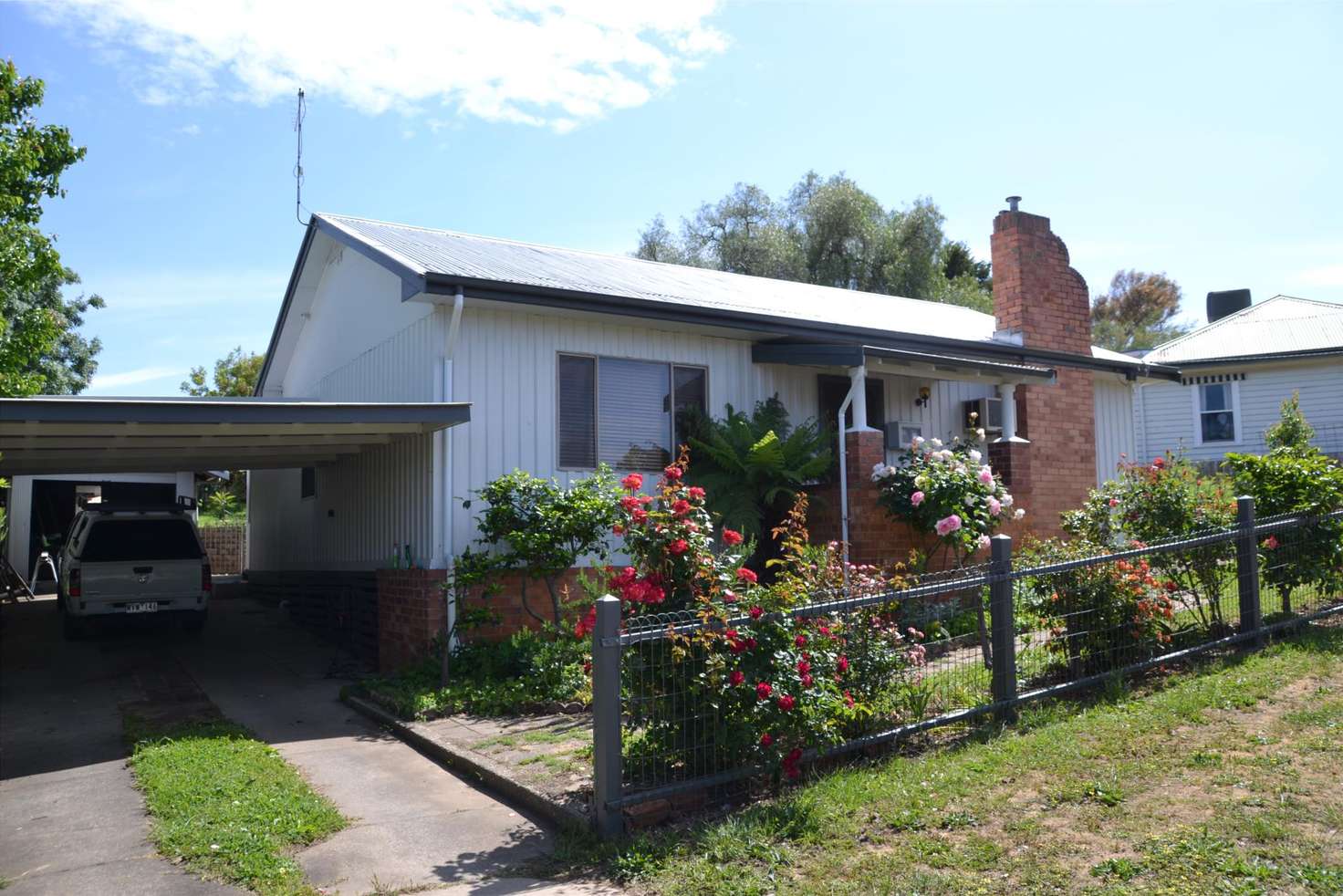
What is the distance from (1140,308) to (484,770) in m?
47.3

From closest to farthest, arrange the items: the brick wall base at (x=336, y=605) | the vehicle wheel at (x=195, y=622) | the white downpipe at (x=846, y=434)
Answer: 1. the white downpipe at (x=846, y=434)
2. the brick wall base at (x=336, y=605)
3. the vehicle wheel at (x=195, y=622)

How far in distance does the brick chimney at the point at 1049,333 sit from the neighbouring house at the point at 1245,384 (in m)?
6.76

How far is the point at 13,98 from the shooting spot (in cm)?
1351

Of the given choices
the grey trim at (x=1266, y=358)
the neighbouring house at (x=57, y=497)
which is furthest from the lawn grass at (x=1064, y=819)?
the neighbouring house at (x=57, y=497)

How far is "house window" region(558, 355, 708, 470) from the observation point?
1127 centimetres

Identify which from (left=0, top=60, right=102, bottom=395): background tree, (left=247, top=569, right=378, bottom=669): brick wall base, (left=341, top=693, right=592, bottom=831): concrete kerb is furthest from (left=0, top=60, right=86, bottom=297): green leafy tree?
(left=341, top=693, right=592, bottom=831): concrete kerb

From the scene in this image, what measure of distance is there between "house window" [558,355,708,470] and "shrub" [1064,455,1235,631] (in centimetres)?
440

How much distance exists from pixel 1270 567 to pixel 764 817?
585 centimetres

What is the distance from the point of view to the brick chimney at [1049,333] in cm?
1470

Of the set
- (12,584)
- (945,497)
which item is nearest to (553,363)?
(945,497)

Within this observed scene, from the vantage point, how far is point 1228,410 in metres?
23.0

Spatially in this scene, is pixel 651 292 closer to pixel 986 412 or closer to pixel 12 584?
pixel 986 412

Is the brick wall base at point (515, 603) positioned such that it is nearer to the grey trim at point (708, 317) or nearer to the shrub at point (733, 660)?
the grey trim at point (708, 317)

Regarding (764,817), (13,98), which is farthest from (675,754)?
(13,98)
